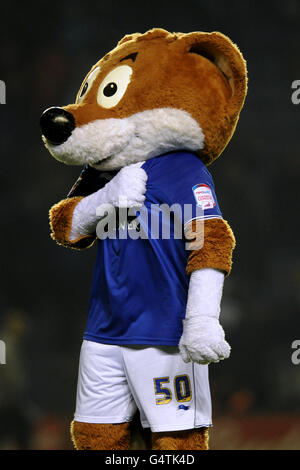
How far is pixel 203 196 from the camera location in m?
1.02

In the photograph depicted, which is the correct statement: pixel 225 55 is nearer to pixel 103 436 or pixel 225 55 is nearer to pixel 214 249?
pixel 214 249

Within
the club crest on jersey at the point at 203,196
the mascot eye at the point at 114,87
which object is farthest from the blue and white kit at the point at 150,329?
the mascot eye at the point at 114,87

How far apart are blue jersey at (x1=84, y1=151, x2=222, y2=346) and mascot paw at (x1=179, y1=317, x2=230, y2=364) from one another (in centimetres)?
5

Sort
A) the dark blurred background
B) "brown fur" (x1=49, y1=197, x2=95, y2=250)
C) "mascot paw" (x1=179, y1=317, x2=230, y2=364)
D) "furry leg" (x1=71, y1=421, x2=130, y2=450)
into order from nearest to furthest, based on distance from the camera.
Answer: "mascot paw" (x1=179, y1=317, x2=230, y2=364) < "furry leg" (x1=71, y1=421, x2=130, y2=450) < "brown fur" (x1=49, y1=197, x2=95, y2=250) < the dark blurred background

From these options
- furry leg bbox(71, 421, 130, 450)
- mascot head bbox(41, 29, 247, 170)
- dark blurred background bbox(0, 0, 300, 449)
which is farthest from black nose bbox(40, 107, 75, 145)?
dark blurred background bbox(0, 0, 300, 449)

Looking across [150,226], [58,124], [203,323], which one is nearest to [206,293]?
[203,323]

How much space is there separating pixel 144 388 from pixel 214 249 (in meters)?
0.26

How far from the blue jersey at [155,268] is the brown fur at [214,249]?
2 centimetres

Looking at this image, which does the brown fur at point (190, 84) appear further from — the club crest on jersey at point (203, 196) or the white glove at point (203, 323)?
the white glove at point (203, 323)

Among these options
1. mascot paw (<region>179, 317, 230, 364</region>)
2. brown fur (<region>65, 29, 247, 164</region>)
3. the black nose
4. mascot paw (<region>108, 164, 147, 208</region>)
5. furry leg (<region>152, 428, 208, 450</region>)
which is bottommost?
furry leg (<region>152, 428, 208, 450</region>)

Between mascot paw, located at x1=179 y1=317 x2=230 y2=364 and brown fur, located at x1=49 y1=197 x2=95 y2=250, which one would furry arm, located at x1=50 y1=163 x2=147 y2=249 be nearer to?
brown fur, located at x1=49 y1=197 x2=95 y2=250

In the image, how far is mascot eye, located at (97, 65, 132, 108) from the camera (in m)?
1.08
